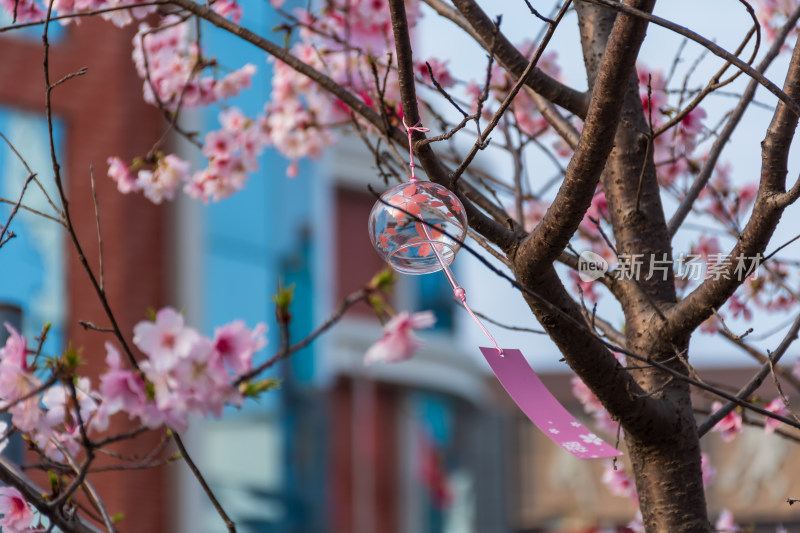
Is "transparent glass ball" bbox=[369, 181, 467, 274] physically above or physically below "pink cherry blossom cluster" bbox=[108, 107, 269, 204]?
below

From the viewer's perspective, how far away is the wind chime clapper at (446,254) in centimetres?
178

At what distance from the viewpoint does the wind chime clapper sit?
178 centimetres

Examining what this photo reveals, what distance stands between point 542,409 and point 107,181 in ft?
25.0

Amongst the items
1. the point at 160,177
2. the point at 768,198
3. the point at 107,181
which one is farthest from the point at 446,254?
the point at 107,181

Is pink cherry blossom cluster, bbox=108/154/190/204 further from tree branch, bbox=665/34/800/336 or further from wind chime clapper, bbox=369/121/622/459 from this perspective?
tree branch, bbox=665/34/800/336

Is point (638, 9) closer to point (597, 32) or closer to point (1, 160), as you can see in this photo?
point (597, 32)

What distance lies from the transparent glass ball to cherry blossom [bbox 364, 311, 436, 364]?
0.68 ft

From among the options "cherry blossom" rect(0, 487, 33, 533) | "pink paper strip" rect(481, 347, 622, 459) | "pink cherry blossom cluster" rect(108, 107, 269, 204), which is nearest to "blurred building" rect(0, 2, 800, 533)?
"pink cherry blossom cluster" rect(108, 107, 269, 204)

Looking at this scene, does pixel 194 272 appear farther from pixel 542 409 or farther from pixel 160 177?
pixel 542 409

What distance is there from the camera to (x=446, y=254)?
1.92m

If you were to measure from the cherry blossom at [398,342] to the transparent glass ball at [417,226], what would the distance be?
0.68 feet

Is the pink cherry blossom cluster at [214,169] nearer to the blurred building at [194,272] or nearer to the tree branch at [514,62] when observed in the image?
the tree branch at [514,62]

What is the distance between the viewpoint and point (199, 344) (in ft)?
4.63

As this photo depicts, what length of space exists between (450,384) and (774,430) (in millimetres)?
16459
